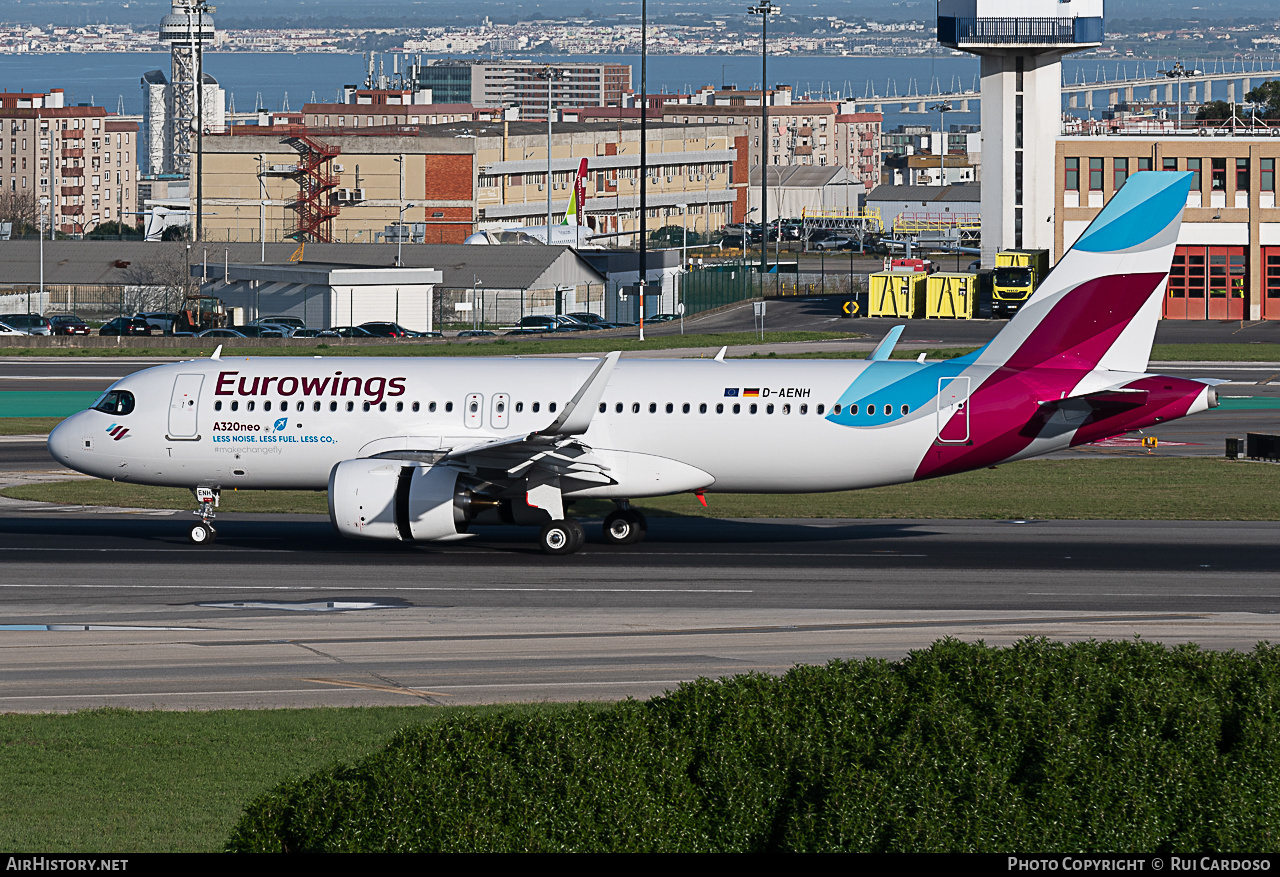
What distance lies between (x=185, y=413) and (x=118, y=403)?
6.10 ft

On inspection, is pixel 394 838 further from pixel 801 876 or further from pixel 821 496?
pixel 821 496

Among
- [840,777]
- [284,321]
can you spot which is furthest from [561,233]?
[840,777]

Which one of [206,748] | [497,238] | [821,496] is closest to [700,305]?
[497,238]

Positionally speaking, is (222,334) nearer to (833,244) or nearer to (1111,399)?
(1111,399)

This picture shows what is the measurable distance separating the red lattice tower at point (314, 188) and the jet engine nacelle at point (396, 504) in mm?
125207

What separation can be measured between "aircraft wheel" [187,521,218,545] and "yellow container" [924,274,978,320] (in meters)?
72.1

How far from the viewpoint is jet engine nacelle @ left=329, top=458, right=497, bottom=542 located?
33.5 m

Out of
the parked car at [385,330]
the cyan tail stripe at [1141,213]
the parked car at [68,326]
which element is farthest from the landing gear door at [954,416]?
the parked car at [68,326]

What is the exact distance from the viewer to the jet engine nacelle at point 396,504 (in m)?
33.5

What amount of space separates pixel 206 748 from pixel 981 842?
11.1 meters

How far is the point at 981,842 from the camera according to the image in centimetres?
1188

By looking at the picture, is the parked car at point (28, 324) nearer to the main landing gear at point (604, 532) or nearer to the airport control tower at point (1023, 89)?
the airport control tower at point (1023, 89)

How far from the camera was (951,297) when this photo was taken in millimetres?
101875

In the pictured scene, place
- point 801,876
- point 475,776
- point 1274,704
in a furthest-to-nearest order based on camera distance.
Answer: point 1274,704 → point 475,776 → point 801,876
